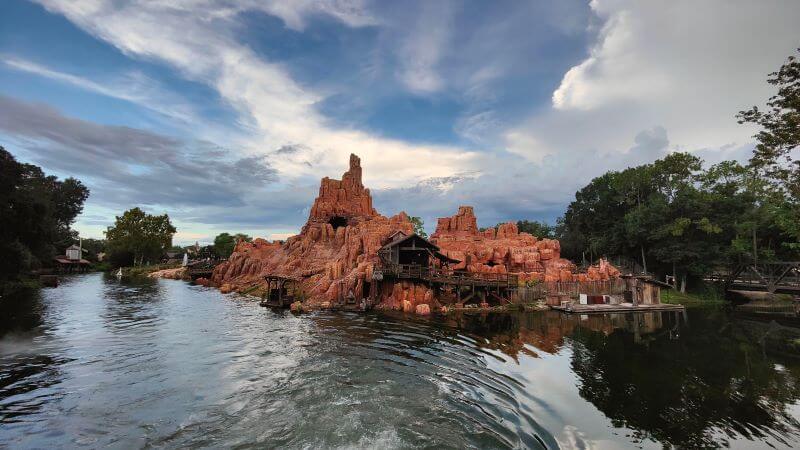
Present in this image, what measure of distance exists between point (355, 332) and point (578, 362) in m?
15.1

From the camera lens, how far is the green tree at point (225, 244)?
11994 cm

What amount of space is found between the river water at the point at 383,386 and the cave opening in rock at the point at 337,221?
44.2 metres

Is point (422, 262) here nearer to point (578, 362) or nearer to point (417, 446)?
point (578, 362)

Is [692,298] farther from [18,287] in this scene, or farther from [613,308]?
[18,287]

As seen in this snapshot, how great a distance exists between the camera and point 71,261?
90250mm

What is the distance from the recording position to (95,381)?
16.0m

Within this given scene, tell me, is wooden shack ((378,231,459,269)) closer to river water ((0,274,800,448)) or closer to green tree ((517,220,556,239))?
river water ((0,274,800,448))

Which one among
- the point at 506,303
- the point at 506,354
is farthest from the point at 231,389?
the point at 506,303

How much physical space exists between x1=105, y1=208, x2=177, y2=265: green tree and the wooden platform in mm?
107177

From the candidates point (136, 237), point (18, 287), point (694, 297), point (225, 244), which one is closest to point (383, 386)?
point (694, 297)

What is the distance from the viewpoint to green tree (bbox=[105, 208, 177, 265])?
9788 centimetres

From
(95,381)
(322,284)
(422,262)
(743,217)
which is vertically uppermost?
(743,217)

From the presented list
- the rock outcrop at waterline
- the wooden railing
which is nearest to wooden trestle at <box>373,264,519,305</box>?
the wooden railing

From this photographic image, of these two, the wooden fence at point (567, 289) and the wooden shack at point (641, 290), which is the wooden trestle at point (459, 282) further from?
the wooden shack at point (641, 290)
